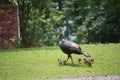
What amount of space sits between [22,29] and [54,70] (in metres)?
10.8

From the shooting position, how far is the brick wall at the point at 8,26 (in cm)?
2527

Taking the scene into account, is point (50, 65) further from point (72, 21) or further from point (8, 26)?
point (72, 21)

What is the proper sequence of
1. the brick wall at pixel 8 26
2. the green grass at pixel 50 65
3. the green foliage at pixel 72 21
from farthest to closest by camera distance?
1. the green foliage at pixel 72 21
2. the brick wall at pixel 8 26
3. the green grass at pixel 50 65

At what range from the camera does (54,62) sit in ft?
55.5

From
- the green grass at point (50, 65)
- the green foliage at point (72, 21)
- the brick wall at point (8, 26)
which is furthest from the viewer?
the green foliage at point (72, 21)

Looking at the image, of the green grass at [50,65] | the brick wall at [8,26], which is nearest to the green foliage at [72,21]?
the brick wall at [8,26]

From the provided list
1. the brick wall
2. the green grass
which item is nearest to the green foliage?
the brick wall

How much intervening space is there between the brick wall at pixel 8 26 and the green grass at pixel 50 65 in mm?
5492

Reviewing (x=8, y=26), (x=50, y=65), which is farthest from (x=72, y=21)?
(x=50, y=65)

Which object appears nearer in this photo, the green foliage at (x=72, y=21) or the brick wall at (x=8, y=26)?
the brick wall at (x=8, y=26)

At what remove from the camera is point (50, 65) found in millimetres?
16219

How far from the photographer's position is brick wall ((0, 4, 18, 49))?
25266 millimetres

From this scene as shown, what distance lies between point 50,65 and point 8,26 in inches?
380

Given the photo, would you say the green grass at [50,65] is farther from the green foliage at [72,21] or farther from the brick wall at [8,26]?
the brick wall at [8,26]
